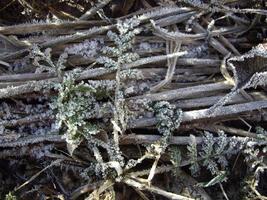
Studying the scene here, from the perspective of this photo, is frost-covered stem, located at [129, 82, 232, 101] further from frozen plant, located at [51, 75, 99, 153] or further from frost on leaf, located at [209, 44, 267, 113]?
frozen plant, located at [51, 75, 99, 153]

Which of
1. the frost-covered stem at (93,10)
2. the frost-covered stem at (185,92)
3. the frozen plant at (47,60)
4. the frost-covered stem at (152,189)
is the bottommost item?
the frost-covered stem at (152,189)

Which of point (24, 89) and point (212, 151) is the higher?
point (24, 89)

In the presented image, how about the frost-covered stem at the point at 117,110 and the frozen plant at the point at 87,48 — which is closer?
the frost-covered stem at the point at 117,110

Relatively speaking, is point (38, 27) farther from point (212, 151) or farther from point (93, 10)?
point (212, 151)

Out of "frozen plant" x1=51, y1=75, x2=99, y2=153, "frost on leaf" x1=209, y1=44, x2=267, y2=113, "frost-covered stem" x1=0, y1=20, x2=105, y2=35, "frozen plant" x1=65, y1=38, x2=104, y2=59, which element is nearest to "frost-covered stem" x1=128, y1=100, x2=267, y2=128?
"frost on leaf" x1=209, y1=44, x2=267, y2=113

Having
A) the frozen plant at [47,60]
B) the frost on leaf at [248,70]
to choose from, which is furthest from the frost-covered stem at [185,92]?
the frozen plant at [47,60]

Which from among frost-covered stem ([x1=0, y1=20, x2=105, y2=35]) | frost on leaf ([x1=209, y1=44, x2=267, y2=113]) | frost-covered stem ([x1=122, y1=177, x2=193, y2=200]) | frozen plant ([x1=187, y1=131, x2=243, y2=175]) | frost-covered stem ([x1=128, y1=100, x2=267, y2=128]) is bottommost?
frost-covered stem ([x1=122, y1=177, x2=193, y2=200])

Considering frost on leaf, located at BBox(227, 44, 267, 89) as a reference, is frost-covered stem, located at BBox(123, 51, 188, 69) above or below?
above

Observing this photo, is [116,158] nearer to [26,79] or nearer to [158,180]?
[158,180]

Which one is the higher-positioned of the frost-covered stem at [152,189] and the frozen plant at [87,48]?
the frozen plant at [87,48]

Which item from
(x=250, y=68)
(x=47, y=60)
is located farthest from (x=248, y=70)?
(x=47, y=60)

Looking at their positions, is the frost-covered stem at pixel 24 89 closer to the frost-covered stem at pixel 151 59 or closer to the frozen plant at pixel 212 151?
the frost-covered stem at pixel 151 59
